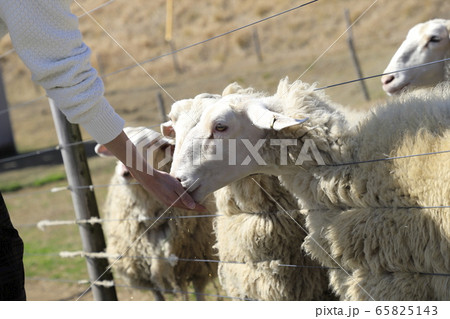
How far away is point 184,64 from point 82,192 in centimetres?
2065

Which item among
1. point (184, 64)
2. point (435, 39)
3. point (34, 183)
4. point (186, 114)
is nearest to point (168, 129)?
point (186, 114)

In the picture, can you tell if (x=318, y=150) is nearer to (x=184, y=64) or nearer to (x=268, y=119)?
(x=268, y=119)

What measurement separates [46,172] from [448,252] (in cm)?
1470

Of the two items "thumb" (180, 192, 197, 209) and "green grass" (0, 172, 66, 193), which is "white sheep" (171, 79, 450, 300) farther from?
"green grass" (0, 172, 66, 193)

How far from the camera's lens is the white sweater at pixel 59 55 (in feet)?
4.81

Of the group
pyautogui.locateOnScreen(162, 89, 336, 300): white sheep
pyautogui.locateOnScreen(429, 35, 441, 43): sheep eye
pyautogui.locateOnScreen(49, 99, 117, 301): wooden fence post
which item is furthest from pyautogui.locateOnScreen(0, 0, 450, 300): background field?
pyautogui.locateOnScreen(429, 35, 441, 43): sheep eye

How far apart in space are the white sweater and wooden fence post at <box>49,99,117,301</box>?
6.33ft

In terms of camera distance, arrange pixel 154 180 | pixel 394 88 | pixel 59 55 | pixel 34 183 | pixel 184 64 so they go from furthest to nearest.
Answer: pixel 184 64 < pixel 34 183 < pixel 394 88 < pixel 154 180 < pixel 59 55

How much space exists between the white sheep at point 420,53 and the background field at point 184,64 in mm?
2806

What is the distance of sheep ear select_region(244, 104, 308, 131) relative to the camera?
7.66ft

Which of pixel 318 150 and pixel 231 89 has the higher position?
pixel 231 89

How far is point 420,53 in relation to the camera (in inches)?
160

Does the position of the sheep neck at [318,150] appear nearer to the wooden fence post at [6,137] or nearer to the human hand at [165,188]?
the human hand at [165,188]
